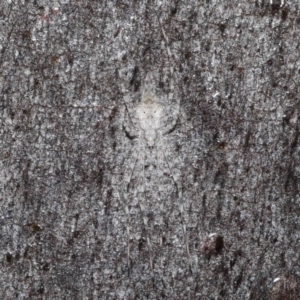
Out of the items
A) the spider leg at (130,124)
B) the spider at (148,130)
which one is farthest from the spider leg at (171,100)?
the spider leg at (130,124)

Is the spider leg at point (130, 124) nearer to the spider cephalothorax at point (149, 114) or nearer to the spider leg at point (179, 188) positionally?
the spider cephalothorax at point (149, 114)

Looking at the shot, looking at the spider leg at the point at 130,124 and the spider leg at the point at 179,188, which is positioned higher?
the spider leg at the point at 130,124

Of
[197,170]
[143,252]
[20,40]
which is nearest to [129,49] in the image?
[20,40]

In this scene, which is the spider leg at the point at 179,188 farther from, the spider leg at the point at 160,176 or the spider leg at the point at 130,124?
the spider leg at the point at 130,124

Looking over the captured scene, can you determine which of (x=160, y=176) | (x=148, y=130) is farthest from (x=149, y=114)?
(x=160, y=176)

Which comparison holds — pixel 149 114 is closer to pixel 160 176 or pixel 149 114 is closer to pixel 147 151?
pixel 147 151

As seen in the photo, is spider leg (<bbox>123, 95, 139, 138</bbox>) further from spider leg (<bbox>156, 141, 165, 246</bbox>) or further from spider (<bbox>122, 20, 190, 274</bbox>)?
spider leg (<bbox>156, 141, 165, 246</bbox>)

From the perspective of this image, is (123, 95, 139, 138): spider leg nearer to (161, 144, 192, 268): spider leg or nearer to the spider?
the spider

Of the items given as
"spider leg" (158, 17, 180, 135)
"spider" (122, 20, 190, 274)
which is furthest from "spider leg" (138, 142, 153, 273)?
"spider leg" (158, 17, 180, 135)

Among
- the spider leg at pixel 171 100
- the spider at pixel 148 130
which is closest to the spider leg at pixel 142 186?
the spider at pixel 148 130

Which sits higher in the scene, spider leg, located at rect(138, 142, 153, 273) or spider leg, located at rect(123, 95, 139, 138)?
spider leg, located at rect(123, 95, 139, 138)
